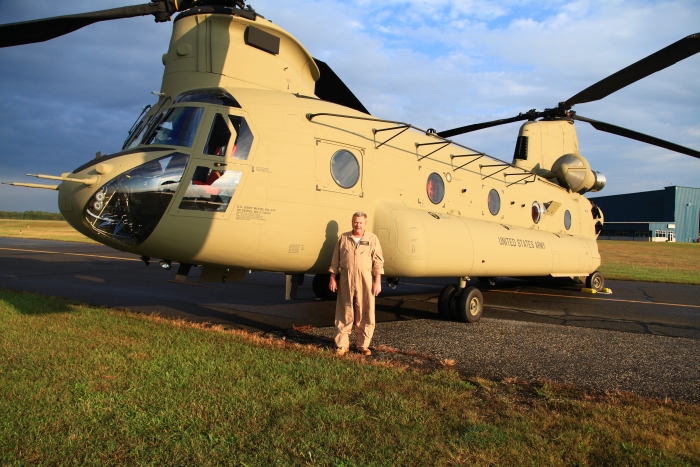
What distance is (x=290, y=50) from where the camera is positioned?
7977mm

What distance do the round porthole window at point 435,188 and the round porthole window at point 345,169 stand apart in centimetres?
195

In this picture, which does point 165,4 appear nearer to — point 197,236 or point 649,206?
point 197,236

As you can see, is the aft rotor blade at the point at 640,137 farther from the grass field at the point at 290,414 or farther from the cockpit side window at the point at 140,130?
the cockpit side window at the point at 140,130

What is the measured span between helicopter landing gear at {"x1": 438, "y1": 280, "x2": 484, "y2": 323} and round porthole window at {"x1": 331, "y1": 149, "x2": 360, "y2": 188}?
3109 millimetres

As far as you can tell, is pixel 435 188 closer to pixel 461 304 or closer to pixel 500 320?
pixel 461 304

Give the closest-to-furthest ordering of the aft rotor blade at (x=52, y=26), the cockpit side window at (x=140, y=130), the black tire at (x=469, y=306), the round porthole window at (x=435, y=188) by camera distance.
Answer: the aft rotor blade at (x=52, y=26) → the cockpit side window at (x=140, y=130) → the black tire at (x=469, y=306) → the round porthole window at (x=435, y=188)

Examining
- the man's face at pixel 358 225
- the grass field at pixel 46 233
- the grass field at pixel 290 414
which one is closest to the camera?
the grass field at pixel 290 414

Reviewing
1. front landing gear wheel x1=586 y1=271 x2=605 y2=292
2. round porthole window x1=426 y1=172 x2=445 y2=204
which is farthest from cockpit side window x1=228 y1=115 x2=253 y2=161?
front landing gear wheel x1=586 y1=271 x2=605 y2=292

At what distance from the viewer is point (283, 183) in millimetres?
6562

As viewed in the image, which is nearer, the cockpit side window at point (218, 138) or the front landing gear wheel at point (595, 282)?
the cockpit side window at point (218, 138)

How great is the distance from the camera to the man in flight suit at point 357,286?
615 cm

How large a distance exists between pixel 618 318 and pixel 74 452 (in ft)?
32.6

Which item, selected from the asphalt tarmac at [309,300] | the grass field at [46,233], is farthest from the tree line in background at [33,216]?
the asphalt tarmac at [309,300]

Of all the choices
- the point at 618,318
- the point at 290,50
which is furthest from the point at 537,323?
the point at 290,50
